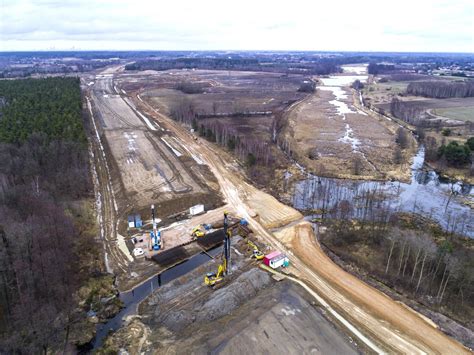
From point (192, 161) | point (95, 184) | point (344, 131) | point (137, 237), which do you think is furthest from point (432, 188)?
point (95, 184)

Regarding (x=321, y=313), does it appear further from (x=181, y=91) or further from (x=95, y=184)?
(x=181, y=91)

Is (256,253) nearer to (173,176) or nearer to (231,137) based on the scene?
(173,176)

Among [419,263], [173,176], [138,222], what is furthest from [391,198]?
[138,222]

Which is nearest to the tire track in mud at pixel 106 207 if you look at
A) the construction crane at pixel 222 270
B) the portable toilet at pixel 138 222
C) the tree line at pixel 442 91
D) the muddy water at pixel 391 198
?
the portable toilet at pixel 138 222

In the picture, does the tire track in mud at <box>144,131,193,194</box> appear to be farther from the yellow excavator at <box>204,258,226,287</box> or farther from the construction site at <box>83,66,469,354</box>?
the yellow excavator at <box>204,258,226,287</box>

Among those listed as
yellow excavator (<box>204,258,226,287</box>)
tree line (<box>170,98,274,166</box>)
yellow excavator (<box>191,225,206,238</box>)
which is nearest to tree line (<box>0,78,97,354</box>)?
yellow excavator (<box>191,225,206,238</box>)

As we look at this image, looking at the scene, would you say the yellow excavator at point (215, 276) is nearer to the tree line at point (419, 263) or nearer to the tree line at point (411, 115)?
the tree line at point (419, 263)
